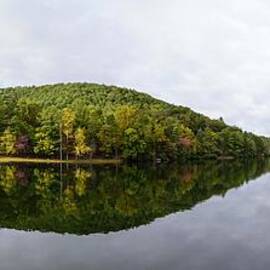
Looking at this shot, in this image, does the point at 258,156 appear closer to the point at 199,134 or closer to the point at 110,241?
the point at 199,134

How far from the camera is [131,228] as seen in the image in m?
30.2

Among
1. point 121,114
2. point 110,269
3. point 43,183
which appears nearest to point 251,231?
point 110,269

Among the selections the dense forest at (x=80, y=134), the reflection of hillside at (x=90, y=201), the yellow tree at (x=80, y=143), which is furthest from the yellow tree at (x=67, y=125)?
the reflection of hillside at (x=90, y=201)

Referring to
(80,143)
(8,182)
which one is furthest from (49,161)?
(8,182)

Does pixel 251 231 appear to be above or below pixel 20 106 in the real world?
below

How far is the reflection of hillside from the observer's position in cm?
3170

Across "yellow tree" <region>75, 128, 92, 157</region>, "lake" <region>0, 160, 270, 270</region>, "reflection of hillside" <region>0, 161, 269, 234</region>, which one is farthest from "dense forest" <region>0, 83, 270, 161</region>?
"lake" <region>0, 160, 270, 270</region>

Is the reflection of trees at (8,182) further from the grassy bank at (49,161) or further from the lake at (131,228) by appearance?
the grassy bank at (49,161)

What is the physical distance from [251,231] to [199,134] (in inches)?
4654

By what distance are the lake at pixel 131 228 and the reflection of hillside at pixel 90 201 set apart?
7cm

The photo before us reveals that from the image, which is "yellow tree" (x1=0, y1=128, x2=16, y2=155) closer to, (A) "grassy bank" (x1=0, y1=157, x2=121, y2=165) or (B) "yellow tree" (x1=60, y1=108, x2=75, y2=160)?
(A) "grassy bank" (x1=0, y1=157, x2=121, y2=165)

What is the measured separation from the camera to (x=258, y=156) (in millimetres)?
196750

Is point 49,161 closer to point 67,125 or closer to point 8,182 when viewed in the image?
point 67,125

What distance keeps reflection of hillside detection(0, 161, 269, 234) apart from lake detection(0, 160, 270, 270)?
66mm
